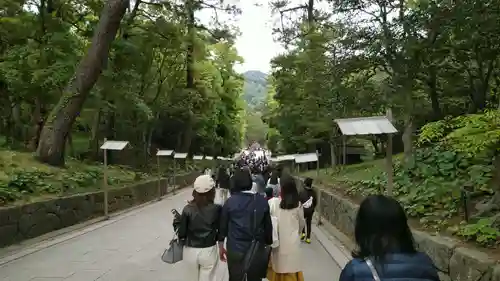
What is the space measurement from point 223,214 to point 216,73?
38.4 metres

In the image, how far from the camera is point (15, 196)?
37.3 ft

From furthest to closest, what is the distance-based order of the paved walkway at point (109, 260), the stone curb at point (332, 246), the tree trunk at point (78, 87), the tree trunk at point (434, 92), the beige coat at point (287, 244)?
the tree trunk at point (78, 87) → the tree trunk at point (434, 92) → the stone curb at point (332, 246) → the paved walkway at point (109, 260) → the beige coat at point (287, 244)

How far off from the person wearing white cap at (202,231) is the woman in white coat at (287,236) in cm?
78

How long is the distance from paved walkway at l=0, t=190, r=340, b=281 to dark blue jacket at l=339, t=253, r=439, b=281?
2825mm

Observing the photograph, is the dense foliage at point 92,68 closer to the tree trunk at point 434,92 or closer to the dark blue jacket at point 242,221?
the tree trunk at point 434,92

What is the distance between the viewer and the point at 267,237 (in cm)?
485

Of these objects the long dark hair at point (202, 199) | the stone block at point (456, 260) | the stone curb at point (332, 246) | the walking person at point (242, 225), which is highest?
the long dark hair at point (202, 199)

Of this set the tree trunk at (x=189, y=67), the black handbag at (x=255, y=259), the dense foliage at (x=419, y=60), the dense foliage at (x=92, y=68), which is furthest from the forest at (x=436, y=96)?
the dense foliage at (x=92, y=68)

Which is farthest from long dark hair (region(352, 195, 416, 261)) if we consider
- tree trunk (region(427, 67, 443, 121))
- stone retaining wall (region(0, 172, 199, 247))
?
tree trunk (region(427, 67, 443, 121))

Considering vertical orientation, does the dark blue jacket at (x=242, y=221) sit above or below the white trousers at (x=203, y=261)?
above

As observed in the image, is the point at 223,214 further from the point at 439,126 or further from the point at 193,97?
the point at 193,97

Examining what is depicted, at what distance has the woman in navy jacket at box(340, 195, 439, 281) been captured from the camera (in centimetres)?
232

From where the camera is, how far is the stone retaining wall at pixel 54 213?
33.6ft

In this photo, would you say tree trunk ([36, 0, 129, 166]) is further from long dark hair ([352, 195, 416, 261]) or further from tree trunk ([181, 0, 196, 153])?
long dark hair ([352, 195, 416, 261])
